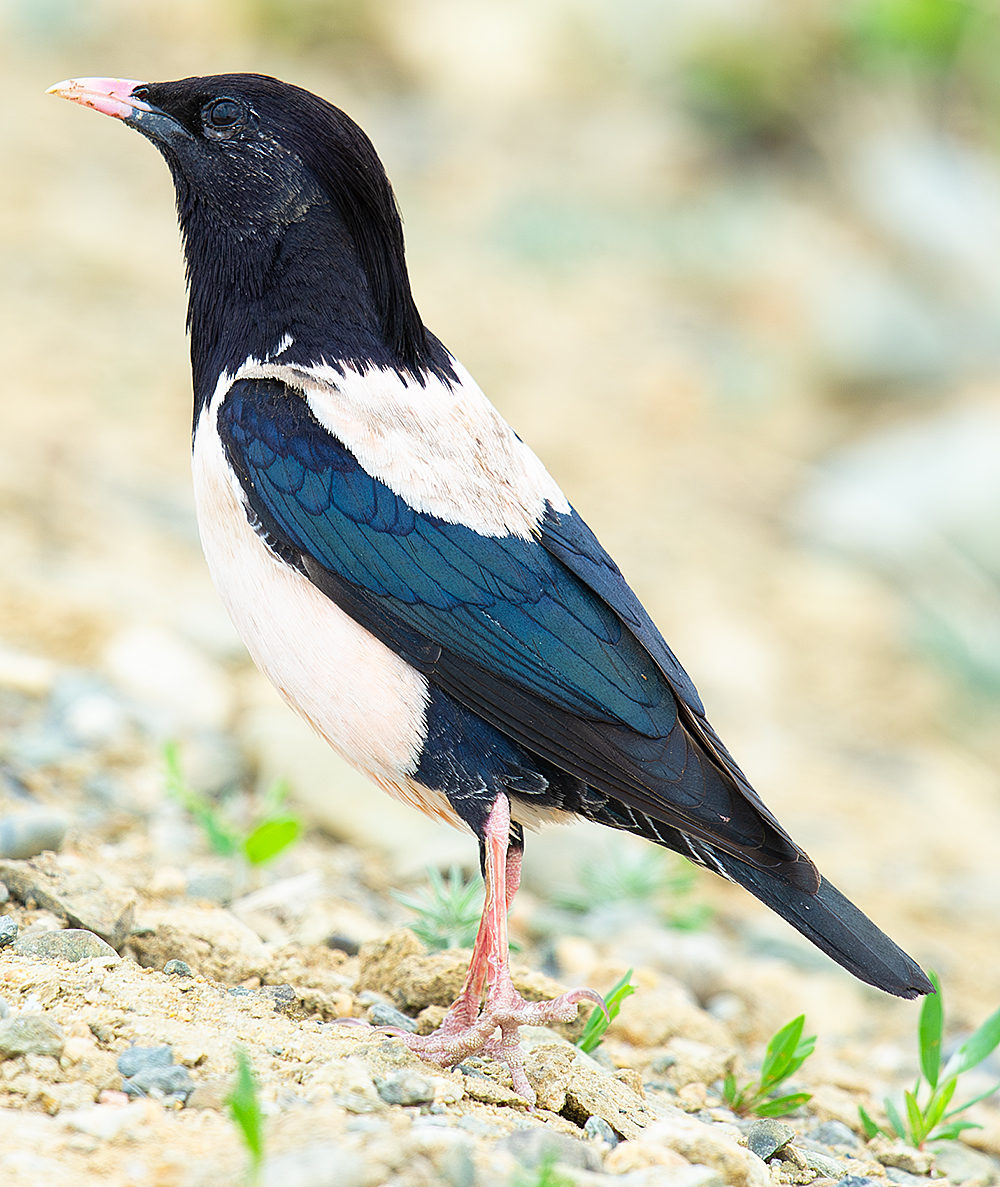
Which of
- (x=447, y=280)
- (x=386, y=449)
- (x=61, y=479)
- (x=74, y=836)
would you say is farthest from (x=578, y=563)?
(x=447, y=280)

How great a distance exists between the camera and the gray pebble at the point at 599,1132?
2855 millimetres

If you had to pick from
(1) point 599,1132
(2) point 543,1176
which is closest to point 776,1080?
(1) point 599,1132

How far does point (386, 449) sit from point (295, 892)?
4.95 feet

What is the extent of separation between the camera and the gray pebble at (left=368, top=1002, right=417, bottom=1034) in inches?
134

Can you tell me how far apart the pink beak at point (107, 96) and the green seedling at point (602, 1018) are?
8.32 ft

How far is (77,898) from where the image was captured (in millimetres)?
3391

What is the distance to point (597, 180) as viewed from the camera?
12758 mm

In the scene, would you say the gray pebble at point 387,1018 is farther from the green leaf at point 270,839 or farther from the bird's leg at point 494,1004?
the green leaf at point 270,839

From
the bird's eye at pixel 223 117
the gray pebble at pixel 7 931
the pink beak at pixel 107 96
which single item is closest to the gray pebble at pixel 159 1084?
the gray pebble at pixel 7 931

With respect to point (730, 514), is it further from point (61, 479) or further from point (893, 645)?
point (61, 479)

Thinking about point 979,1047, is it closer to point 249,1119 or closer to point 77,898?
point 249,1119

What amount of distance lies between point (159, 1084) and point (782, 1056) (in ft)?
5.15

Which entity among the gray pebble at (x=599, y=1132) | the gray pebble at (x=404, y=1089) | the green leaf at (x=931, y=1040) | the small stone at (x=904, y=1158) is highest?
the green leaf at (x=931, y=1040)

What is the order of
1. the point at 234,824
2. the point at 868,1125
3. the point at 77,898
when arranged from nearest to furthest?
the point at 77,898 < the point at 868,1125 < the point at 234,824
